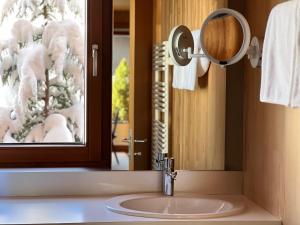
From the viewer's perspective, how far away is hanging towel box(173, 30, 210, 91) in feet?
9.11

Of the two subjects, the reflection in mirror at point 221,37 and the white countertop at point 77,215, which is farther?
the reflection in mirror at point 221,37

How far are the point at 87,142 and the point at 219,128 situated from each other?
0.66 meters

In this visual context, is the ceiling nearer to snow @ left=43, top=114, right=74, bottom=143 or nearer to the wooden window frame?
the wooden window frame

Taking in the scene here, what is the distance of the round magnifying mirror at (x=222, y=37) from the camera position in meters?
2.49

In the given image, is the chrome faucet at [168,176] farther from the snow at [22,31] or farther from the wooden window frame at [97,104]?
the snow at [22,31]

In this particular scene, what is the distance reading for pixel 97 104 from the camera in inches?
110

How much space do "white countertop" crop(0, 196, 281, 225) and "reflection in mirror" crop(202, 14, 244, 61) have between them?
70 cm

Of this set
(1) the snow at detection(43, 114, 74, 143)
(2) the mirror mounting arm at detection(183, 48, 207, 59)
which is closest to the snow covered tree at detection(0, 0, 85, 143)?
(1) the snow at detection(43, 114, 74, 143)

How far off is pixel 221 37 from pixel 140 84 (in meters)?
0.49

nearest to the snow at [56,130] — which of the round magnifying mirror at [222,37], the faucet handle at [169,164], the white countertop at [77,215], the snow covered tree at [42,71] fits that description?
the snow covered tree at [42,71]

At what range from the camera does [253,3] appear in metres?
2.67

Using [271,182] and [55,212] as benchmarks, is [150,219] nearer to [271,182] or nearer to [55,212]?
[55,212]

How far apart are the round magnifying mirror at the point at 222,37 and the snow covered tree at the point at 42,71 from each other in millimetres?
649

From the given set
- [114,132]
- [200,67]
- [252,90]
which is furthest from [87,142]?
[252,90]
